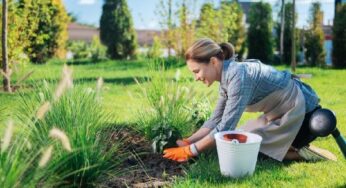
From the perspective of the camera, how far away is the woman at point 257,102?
316 centimetres

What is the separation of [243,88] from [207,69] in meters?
0.29

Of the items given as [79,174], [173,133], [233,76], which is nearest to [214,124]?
[173,133]

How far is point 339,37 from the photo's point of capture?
1339 cm

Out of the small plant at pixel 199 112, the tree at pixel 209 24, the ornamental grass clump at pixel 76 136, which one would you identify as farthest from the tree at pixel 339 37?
the ornamental grass clump at pixel 76 136

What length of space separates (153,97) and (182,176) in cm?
102

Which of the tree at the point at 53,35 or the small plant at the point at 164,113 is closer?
the small plant at the point at 164,113

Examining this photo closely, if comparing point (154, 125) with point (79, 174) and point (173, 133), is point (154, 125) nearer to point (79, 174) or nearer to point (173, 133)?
point (173, 133)

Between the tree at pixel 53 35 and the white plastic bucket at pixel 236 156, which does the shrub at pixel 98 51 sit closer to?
the tree at pixel 53 35

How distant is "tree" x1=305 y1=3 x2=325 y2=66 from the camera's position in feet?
46.5

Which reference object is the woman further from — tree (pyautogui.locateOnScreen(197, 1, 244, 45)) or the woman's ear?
tree (pyautogui.locateOnScreen(197, 1, 244, 45))

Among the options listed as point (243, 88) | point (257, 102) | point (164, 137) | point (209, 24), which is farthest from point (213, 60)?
point (209, 24)

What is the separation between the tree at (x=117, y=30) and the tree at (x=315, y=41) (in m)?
5.80

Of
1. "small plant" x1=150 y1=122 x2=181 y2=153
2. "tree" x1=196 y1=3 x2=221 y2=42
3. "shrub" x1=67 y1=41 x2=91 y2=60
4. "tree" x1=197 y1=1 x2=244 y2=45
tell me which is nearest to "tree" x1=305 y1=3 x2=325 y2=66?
"tree" x1=197 y1=1 x2=244 y2=45

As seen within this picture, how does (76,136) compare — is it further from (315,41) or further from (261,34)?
(261,34)
